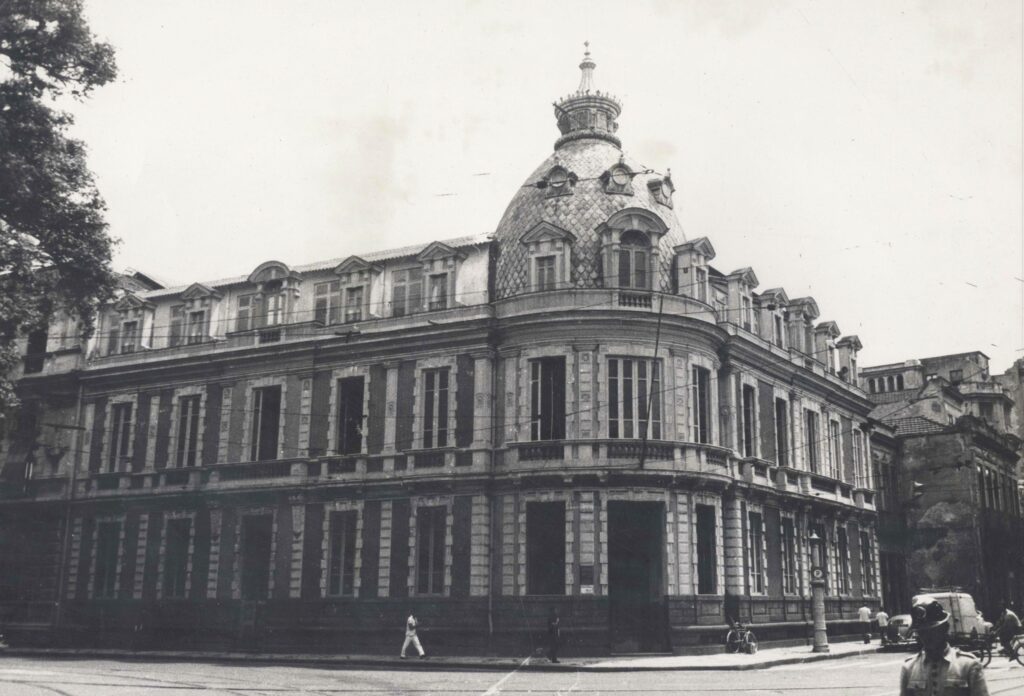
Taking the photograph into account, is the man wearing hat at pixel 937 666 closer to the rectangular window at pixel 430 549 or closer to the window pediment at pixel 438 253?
the rectangular window at pixel 430 549

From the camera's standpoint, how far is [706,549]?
31.5 meters

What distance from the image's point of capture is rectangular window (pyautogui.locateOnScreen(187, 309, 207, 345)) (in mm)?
37906

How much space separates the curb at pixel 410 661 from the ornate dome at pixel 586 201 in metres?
11.4

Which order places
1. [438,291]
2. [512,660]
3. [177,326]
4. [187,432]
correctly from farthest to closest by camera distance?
[177,326]
[187,432]
[438,291]
[512,660]

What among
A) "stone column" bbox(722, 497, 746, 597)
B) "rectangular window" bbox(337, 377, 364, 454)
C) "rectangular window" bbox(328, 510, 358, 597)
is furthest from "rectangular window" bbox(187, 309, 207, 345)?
"stone column" bbox(722, 497, 746, 597)

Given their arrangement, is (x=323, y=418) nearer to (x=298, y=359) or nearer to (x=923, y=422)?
(x=298, y=359)

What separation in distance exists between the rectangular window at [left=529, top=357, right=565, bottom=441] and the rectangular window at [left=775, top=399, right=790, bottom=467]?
10.5 meters

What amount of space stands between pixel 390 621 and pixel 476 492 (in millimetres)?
4906

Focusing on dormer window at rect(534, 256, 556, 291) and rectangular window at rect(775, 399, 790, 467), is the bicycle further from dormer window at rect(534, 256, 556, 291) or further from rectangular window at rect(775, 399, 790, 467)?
dormer window at rect(534, 256, 556, 291)

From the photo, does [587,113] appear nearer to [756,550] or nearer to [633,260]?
[633,260]

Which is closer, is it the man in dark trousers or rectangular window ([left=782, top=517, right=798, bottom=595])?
the man in dark trousers

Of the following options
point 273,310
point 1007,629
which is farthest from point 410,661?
point 1007,629

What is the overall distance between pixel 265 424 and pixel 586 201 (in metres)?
13.8

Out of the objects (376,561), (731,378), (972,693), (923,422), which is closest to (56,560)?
(376,561)
